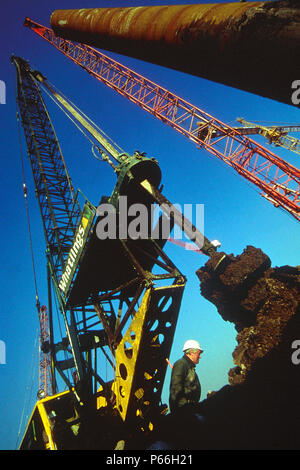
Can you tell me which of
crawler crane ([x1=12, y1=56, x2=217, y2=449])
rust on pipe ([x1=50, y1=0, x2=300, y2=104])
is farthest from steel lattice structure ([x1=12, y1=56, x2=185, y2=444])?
rust on pipe ([x1=50, y1=0, x2=300, y2=104])

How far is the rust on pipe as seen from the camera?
3.78ft

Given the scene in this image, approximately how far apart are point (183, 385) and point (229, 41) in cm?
522

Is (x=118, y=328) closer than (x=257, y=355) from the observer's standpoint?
Yes

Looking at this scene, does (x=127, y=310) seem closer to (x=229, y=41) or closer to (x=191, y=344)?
(x=191, y=344)

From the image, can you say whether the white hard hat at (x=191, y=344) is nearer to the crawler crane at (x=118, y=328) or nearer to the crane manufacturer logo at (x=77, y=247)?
the crawler crane at (x=118, y=328)

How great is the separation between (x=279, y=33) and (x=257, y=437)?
5.89 metres

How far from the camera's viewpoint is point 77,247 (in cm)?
630

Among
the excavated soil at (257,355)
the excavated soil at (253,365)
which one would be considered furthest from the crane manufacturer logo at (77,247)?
the excavated soil at (257,355)

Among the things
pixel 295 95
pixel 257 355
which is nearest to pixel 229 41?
pixel 295 95

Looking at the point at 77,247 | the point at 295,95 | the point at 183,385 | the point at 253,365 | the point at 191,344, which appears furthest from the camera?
the point at 253,365

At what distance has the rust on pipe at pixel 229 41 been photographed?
1.15 meters

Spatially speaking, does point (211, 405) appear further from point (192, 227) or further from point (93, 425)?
point (192, 227)

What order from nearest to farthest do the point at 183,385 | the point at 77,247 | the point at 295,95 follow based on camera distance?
1. the point at 295,95
2. the point at 183,385
3. the point at 77,247

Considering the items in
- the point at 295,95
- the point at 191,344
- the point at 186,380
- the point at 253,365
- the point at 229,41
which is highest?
the point at 229,41
